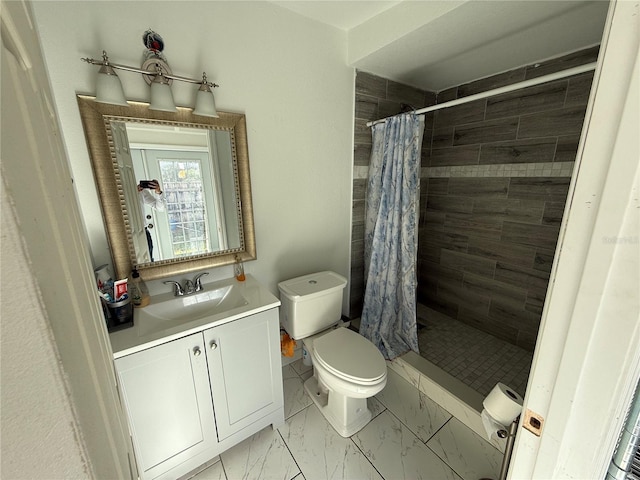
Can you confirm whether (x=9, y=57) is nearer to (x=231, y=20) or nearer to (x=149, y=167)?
(x=149, y=167)

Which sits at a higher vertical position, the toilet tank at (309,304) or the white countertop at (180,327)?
the white countertop at (180,327)

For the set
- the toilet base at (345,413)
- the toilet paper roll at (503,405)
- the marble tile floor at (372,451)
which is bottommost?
the marble tile floor at (372,451)

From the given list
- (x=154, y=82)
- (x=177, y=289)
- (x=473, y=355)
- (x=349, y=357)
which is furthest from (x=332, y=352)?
(x=154, y=82)

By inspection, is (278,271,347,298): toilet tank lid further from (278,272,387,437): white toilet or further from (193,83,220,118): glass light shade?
(193,83,220,118): glass light shade

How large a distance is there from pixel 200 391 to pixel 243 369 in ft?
0.69

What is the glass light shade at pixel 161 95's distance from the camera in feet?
3.88

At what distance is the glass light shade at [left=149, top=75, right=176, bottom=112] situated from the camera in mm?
1184

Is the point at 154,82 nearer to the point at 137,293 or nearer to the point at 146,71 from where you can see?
the point at 146,71

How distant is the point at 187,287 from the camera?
4.73ft

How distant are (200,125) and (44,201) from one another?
4.17 feet

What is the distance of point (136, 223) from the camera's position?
4.25ft

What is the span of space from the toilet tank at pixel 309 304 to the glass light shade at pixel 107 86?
4.16ft

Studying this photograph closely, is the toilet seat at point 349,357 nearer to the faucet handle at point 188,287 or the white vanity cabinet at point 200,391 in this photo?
the white vanity cabinet at point 200,391

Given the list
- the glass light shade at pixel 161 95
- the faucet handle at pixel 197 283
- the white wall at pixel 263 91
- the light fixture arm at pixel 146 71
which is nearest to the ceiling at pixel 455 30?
the white wall at pixel 263 91
